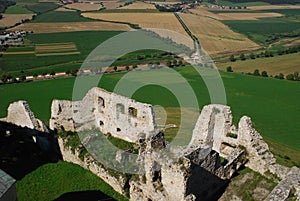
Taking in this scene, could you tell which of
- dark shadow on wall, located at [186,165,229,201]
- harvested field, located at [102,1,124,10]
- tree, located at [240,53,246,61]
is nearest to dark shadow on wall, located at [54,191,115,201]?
dark shadow on wall, located at [186,165,229,201]

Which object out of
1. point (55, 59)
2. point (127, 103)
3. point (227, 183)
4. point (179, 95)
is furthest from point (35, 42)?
point (227, 183)

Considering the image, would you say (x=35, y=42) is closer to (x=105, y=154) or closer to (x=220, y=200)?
(x=105, y=154)

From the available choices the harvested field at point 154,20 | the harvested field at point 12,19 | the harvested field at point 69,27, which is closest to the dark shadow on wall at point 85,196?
the harvested field at point 154,20

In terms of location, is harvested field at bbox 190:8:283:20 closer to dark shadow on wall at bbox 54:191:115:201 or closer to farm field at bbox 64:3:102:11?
farm field at bbox 64:3:102:11

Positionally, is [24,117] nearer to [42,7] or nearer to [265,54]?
[265,54]

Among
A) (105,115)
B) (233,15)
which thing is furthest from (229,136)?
(233,15)
